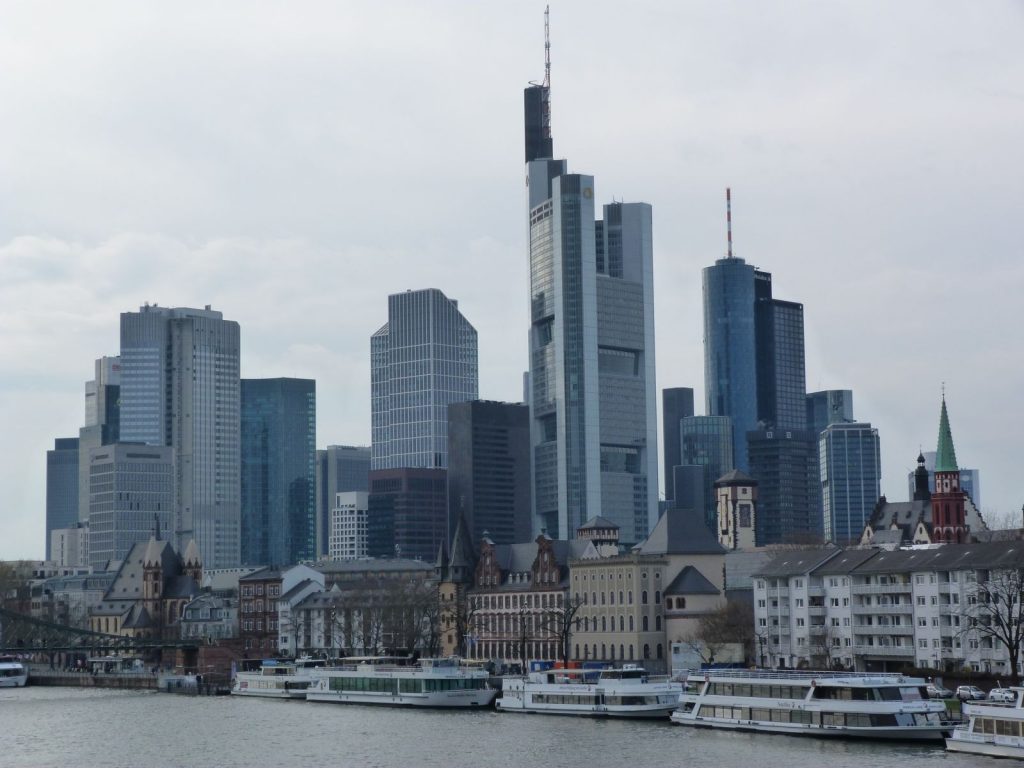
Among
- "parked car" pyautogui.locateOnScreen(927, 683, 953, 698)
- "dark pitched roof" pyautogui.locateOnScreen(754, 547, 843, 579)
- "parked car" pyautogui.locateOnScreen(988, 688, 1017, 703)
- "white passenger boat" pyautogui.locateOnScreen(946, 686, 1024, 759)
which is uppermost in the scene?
"dark pitched roof" pyautogui.locateOnScreen(754, 547, 843, 579)

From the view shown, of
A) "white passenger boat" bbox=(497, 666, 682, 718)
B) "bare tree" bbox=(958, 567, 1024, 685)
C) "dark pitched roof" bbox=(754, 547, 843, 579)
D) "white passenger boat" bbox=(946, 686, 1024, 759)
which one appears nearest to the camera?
"white passenger boat" bbox=(946, 686, 1024, 759)

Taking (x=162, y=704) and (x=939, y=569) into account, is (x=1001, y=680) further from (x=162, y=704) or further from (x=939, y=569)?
(x=162, y=704)

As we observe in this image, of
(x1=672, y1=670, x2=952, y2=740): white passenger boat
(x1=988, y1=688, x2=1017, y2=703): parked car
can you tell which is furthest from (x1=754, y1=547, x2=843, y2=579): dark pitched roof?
(x1=988, y1=688, x2=1017, y2=703): parked car

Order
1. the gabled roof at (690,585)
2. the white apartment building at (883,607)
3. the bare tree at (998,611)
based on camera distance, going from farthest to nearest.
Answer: the gabled roof at (690,585)
the white apartment building at (883,607)
the bare tree at (998,611)

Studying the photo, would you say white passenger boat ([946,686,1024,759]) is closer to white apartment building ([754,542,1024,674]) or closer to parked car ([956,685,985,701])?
parked car ([956,685,985,701])

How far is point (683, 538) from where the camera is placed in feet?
645

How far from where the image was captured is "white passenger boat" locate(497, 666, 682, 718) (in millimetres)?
143125

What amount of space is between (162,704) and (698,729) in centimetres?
6891

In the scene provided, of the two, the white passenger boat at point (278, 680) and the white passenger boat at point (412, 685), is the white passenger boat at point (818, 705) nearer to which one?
the white passenger boat at point (412, 685)

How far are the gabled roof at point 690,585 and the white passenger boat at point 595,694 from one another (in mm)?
36823

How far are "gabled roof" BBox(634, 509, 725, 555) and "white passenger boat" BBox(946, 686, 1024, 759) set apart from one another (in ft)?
278

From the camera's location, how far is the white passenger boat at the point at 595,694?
14312 centimetres

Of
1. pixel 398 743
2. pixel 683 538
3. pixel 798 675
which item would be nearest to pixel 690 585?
pixel 683 538

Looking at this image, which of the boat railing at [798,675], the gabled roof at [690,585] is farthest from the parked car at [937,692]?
Answer: the gabled roof at [690,585]
